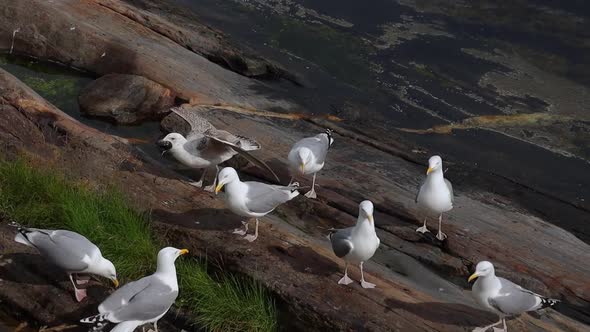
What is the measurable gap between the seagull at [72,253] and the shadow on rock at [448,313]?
188cm

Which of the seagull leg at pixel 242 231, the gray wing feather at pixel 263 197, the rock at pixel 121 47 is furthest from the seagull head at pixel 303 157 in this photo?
the rock at pixel 121 47

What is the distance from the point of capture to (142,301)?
4707 mm

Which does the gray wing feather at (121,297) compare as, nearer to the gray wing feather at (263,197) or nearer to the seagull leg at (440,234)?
the gray wing feather at (263,197)

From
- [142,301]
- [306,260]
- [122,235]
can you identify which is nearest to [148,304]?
[142,301]

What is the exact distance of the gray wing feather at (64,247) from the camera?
504 cm

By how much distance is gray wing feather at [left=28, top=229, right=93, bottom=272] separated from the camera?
5.04 m

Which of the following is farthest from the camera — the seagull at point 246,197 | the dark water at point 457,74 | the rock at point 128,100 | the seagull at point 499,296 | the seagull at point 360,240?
the dark water at point 457,74

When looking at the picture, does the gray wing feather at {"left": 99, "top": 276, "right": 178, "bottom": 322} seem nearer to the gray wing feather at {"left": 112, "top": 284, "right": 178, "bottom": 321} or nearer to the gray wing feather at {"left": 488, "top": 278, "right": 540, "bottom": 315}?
the gray wing feather at {"left": 112, "top": 284, "right": 178, "bottom": 321}

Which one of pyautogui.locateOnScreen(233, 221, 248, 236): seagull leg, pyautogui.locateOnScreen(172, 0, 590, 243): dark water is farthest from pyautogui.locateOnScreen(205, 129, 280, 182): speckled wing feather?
pyautogui.locateOnScreen(172, 0, 590, 243): dark water

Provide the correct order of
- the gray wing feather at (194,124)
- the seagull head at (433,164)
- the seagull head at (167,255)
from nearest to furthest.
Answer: the seagull head at (167,255) → the seagull head at (433,164) → the gray wing feather at (194,124)

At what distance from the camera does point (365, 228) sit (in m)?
5.01

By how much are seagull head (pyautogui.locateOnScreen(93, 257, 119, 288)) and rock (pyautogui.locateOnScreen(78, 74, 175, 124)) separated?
349 centimetres

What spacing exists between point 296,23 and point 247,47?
1622mm

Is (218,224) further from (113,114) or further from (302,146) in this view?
(113,114)
